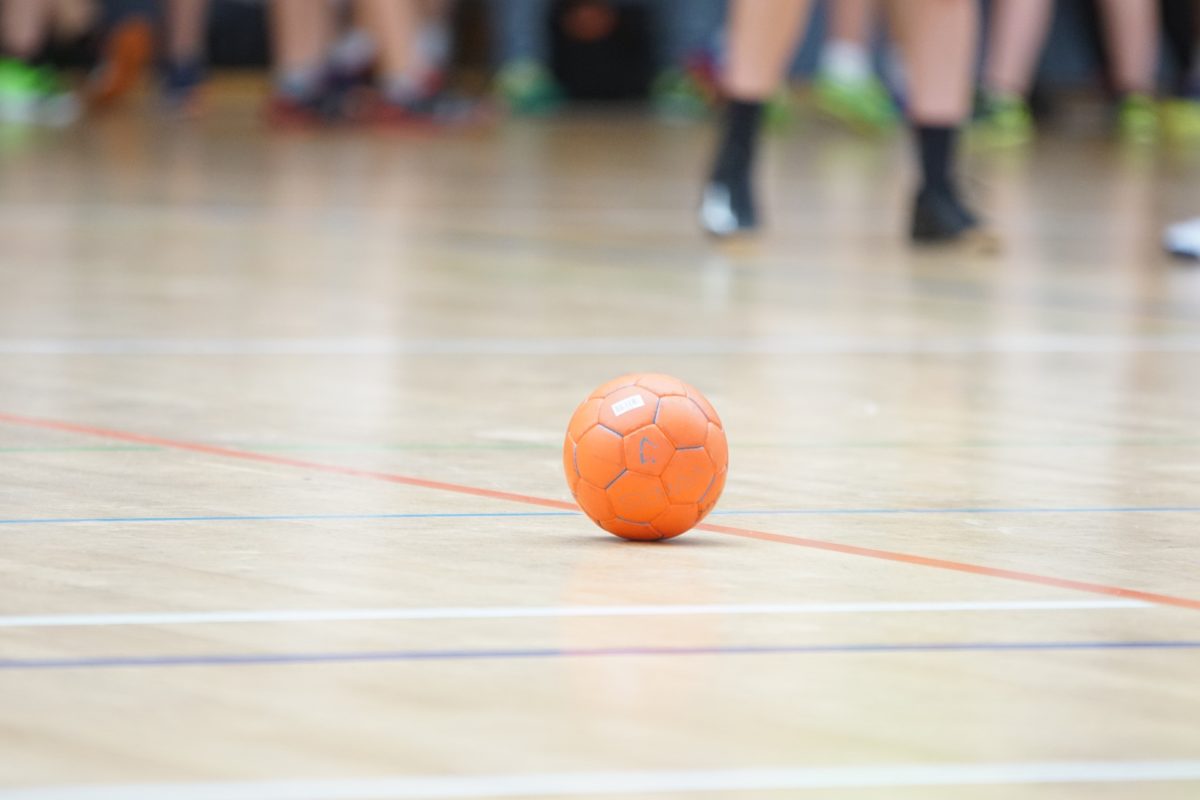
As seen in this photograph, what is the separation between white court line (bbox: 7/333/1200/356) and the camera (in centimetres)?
394

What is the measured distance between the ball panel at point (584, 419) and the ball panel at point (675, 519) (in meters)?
0.14

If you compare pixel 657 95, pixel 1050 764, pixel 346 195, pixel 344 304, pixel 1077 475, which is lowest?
pixel 657 95

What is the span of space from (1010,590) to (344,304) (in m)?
2.60

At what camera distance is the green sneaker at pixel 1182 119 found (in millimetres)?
11289

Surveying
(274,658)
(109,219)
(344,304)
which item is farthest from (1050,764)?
(109,219)

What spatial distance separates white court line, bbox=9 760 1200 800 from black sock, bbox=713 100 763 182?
13.6 feet

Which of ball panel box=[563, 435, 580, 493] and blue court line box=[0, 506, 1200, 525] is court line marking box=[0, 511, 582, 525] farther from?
ball panel box=[563, 435, 580, 493]

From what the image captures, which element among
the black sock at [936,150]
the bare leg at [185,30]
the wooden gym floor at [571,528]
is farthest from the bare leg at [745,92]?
the bare leg at [185,30]

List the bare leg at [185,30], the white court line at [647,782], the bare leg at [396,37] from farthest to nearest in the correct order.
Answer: the bare leg at [185,30]
the bare leg at [396,37]
the white court line at [647,782]

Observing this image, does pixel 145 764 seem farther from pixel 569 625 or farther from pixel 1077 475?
pixel 1077 475

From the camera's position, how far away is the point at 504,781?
1584 millimetres

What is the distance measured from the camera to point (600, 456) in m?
2.47

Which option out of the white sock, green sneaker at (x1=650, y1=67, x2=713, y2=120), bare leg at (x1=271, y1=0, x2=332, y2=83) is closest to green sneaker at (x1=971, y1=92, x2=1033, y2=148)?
the white sock

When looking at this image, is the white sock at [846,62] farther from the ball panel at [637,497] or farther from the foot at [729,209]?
the ball panel at [637,497]
